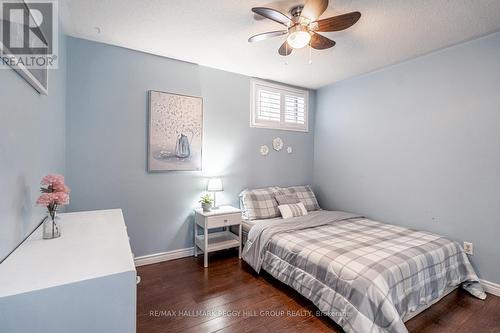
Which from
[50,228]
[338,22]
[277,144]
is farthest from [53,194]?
[277,144]

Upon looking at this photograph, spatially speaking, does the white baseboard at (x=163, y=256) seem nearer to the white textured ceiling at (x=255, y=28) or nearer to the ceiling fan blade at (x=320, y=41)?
the white textured ceiling at (x=255, y=28)

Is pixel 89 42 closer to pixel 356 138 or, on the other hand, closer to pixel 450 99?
pixel 356 138

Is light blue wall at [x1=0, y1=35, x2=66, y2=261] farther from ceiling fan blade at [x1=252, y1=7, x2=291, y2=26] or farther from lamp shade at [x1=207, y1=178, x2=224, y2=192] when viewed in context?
lamp shade at [x1=207, y1=178, x2=224, y2=192]

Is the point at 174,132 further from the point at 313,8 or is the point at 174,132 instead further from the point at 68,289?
the point at 68,289

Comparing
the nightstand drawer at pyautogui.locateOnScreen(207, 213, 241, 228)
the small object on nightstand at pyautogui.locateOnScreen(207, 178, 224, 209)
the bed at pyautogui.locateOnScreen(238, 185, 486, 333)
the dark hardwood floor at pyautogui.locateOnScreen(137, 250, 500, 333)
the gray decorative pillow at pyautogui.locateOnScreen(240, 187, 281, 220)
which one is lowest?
the dark hardwood floor at pyautogui.locateOnScreen(137, 250, 500, 333)

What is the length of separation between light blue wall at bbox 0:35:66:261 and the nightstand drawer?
1.57 m

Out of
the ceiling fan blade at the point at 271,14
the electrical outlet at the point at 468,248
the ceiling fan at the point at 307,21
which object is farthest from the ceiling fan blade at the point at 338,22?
the electrical outlet at the point at 468,248

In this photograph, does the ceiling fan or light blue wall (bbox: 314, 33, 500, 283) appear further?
light blue wall (bbox: 314, 33, 500, 283)

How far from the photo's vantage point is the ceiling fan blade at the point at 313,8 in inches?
63.0

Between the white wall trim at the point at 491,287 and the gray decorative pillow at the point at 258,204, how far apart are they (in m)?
2.23

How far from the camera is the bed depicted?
1619mm

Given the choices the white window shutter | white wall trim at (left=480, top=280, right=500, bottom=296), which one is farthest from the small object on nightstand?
white wall trim at (left=480, top=280, right=500, bottom=296)

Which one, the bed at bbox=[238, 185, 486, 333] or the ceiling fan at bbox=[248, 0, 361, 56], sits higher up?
the ceiling fan at bbox=[248, 0, 361, 56]

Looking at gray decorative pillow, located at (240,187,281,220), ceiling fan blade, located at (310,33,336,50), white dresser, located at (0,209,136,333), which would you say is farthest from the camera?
gray decorative pillow, located at (240,187,281,220)
